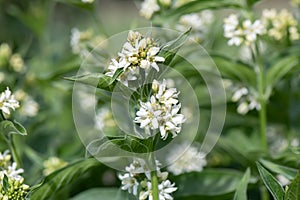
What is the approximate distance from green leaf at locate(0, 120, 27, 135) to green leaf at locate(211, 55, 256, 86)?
2.23 feet

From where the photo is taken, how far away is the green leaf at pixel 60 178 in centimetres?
147

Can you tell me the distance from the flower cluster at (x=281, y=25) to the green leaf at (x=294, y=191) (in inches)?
32.1

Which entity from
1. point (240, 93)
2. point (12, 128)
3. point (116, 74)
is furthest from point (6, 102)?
point (240, 93)

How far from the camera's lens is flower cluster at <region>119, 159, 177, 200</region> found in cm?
135

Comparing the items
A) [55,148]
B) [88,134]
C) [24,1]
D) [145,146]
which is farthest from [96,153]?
[24,1]

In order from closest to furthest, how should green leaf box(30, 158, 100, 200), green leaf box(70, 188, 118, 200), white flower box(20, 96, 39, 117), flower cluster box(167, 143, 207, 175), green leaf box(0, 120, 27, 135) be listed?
green leaf box(0, 120, 27, 135) < green leaf box(30, 158, 100, 200) < green leaf box(70, 188, 118, 200) < flower cluster box(167, 143, 207, 175) < white flower box(20, 96, 39, 117)

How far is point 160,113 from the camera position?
1.25 meters

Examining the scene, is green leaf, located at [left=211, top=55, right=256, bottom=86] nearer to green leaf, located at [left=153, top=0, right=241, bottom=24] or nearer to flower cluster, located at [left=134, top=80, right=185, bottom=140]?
green leaf, located at [left=153, top=0, right=241, bottom=24]

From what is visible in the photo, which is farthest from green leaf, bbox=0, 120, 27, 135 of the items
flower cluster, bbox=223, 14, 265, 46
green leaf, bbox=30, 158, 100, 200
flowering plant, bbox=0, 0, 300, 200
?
flower cluster, bbox=223, 14, 265, 46

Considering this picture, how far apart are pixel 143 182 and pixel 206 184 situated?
1.42 feet

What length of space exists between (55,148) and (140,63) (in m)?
1.01

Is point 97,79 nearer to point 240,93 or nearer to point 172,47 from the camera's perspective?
point 172,47

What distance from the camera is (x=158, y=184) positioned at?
137 centimetres

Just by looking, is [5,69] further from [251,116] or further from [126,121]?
[251,116]
